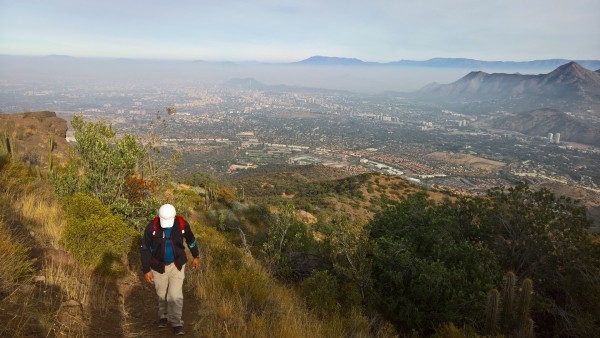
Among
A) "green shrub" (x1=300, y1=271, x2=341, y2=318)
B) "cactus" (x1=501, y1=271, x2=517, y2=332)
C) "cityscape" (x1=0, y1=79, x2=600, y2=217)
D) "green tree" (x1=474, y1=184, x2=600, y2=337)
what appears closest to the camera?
"green shrub" (x1=300, y1=271, x2=341, y2=318)

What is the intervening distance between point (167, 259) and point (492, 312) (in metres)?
5.11

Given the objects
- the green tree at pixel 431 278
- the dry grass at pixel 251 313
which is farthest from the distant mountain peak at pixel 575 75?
the dry grass at pixel 251 313

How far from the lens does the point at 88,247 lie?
181 inches

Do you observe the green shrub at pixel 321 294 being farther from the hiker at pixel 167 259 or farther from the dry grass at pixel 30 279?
the dry grass at pixel 30 279

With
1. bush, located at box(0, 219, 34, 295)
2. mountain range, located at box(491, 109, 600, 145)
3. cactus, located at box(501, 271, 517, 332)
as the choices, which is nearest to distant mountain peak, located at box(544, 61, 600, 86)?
mountain range, located at box(491, 109, 600, 145)

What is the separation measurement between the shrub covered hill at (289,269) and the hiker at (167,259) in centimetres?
29

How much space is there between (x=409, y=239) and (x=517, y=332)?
3312 millimetres

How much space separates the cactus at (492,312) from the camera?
215 inches

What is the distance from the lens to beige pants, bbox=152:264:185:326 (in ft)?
12.1

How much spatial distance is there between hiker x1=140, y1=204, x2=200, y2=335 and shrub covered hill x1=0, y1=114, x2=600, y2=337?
0.29 metres

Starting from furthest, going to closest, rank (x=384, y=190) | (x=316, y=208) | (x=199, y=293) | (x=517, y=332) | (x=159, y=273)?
(x=384, y=190) < (x=316, y=208) < (x=517, y=332) < (x=199, y=293) < (x=159, y=273)

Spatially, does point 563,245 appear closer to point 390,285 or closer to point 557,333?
point 557,333

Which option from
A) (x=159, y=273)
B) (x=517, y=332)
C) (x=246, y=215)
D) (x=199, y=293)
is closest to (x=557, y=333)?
(x=517, y=332)

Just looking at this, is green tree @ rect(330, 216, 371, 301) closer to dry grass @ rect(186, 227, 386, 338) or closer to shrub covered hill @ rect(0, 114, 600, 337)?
shrub covered hill @ rect(0, 114, 600, 337)
